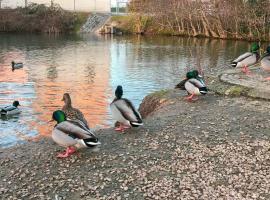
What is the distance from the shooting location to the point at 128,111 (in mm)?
10133

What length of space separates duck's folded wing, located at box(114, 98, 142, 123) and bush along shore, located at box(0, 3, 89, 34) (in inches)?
2082

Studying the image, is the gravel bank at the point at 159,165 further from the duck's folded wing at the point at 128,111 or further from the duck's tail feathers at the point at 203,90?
the duck's tail feathers at the point at 203,90

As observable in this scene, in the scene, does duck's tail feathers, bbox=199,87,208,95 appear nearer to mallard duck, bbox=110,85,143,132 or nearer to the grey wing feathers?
mallard duck, bbox=110,85,143,132

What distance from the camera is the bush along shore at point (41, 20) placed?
62562 millimetres

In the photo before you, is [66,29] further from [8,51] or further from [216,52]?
[216,52]

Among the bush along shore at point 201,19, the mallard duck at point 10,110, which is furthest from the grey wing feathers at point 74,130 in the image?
the bush along shore at point 201,19

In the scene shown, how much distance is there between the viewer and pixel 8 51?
38.1 m

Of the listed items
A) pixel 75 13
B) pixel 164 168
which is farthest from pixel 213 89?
pixel 75 13

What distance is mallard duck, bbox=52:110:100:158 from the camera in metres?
8.69

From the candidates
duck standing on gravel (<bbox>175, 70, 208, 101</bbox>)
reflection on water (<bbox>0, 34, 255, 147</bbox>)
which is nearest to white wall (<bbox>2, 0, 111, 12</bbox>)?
reflection on water (<bbox>0, 34, 255, 147</bbox>)

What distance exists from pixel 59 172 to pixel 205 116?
459cm

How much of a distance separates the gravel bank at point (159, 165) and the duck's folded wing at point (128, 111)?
1.46ft

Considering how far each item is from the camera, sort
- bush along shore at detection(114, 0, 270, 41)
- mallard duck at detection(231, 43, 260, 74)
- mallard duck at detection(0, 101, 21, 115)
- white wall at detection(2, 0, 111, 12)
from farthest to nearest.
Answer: white wall at detection(2, 0, 111, 12) → bush along shore at detection(114, 0, 270, 41) → mallard duck at detection(0, 101, 21, 115) → mallard duck at detection(231, 43, 260, 74)

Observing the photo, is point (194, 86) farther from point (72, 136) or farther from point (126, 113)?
point (72, 136)
